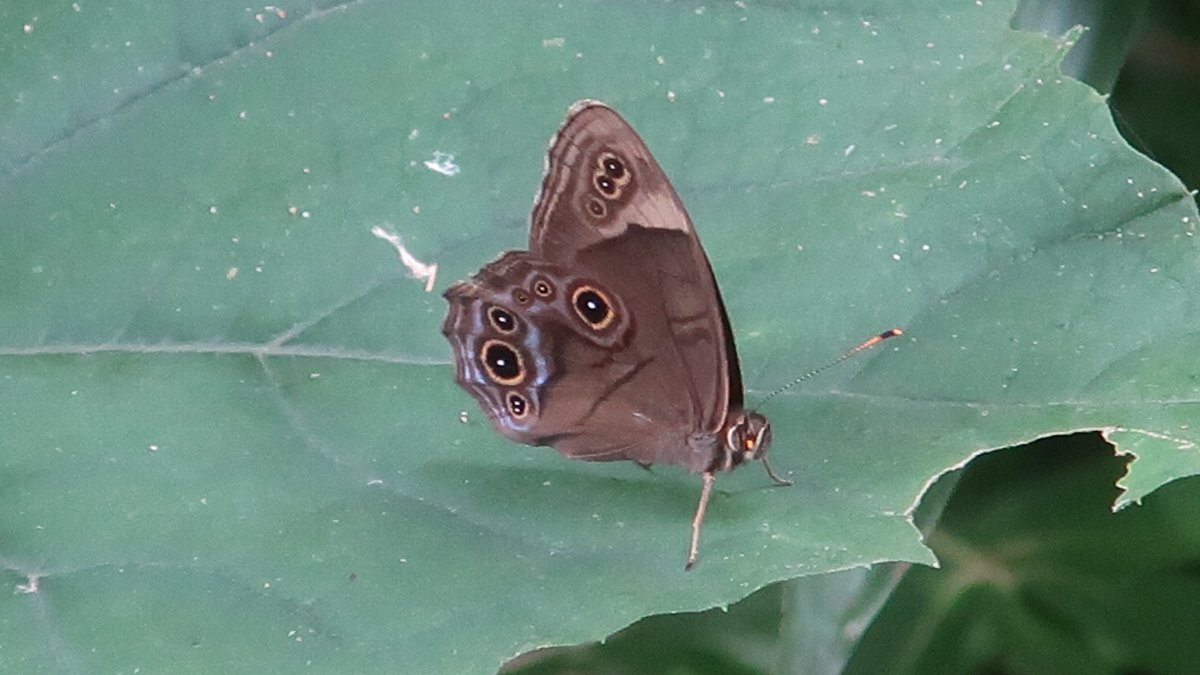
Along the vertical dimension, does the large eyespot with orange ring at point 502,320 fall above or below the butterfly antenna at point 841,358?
above

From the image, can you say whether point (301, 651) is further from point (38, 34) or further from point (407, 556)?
point (38, 34)

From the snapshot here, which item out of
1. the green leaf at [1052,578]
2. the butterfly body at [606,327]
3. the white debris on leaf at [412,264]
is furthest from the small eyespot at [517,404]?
the green leaf at [1052,578]

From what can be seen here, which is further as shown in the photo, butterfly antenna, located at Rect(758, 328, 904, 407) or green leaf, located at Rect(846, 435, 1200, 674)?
green leaf, located at Rect(846, 435, 1200, 674)

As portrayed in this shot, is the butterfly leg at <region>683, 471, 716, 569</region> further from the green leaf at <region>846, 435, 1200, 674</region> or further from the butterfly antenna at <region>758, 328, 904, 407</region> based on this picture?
the green leaf at <region>846, 435, 1200, 674</region>

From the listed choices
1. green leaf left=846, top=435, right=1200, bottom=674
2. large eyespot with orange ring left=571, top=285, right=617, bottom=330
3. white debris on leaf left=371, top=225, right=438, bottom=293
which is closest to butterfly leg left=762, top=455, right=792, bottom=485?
large eyespot with orange ring left=571, top=285, right=617, bottom=330

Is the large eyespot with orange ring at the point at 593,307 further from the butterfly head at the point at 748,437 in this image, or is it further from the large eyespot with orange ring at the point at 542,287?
the butterfly head at the point at 748,437

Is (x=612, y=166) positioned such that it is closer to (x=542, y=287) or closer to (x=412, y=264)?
(x=542, y=287)
